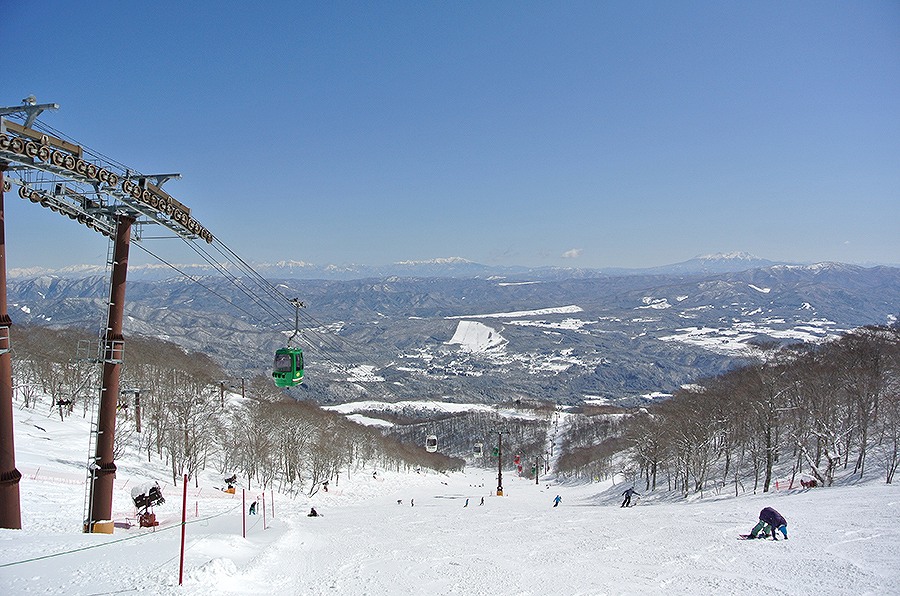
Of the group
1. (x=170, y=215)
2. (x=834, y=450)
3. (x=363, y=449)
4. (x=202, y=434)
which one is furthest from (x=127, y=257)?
(x=363, y=449)

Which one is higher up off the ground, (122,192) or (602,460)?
(122,192)

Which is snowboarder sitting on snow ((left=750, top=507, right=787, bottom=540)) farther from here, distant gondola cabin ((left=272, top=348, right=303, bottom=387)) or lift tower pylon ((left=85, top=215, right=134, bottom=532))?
lift tower pylon ((left=85, top=215, right=134, bottom=532))

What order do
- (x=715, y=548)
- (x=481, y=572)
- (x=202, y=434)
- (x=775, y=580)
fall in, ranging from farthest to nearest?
(x=202, y=434)
(x=715, y=548)
(x=481, y=572)
(x=775, y=580)

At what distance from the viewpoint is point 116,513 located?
2406cm

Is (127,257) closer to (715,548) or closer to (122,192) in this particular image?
(122,192)

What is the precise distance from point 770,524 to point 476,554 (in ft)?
30.5

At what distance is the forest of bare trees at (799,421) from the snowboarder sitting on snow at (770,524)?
19676mm

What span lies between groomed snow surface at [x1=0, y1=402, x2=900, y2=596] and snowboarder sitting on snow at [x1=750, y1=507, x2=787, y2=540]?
0.60m

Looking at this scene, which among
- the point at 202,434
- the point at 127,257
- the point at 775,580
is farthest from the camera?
the point at 202,434

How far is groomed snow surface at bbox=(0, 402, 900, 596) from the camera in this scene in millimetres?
11359

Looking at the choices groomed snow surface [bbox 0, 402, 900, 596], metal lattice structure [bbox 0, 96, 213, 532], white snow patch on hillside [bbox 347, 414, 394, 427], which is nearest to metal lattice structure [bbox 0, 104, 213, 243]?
metal lattice structure [bbox 0, 96, 213, 532]

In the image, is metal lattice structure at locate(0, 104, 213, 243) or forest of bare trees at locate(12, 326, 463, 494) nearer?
metal lattice structure at locate(0, 104, 213, 243)

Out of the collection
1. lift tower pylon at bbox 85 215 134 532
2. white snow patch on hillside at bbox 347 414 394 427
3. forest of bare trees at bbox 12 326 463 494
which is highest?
lift tower pylon at bbox 85 215 134 532

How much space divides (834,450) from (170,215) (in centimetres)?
3963
